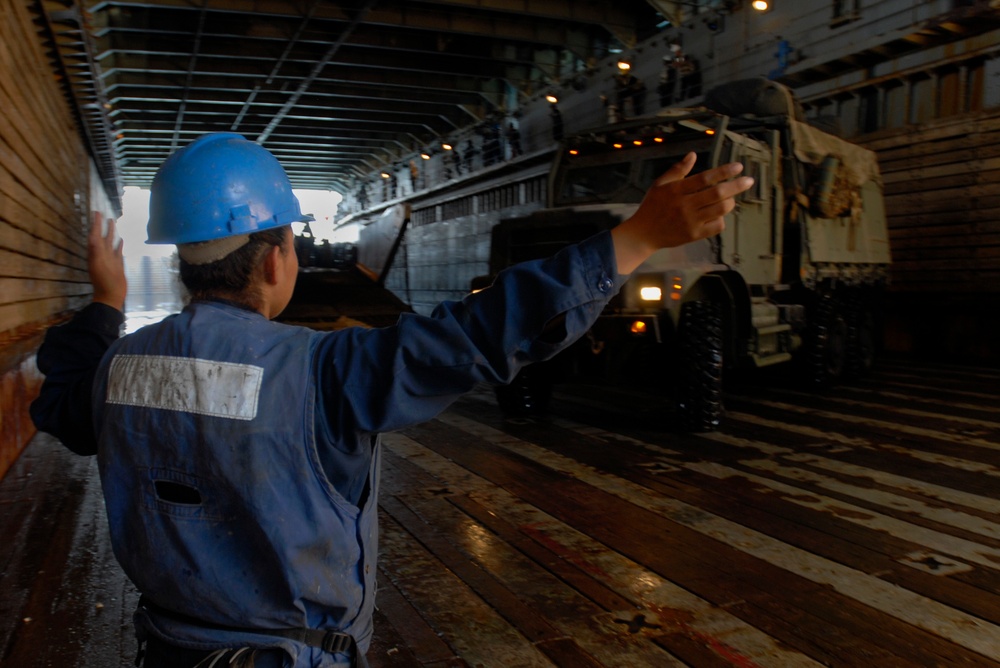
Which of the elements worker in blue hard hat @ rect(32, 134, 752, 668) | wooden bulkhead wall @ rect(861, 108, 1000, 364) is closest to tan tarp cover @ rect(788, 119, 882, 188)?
wooden bulkhead wall @ rect(861, 108, 1000, 364)

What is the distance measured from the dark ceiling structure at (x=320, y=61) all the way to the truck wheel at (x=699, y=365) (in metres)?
9.78

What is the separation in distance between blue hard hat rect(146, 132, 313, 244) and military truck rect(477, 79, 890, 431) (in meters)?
5.21

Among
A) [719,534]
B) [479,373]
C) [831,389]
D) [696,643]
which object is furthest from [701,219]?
[831,389]

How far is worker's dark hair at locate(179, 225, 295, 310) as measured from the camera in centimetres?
153

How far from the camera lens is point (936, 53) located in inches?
483

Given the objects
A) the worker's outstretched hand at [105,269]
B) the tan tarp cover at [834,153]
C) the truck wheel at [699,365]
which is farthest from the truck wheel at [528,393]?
the worker's outstretched hand at [105,269]

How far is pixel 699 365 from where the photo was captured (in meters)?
6.86

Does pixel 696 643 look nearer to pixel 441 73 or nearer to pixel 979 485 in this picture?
pixel 979 485

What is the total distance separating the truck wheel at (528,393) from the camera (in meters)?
7.98

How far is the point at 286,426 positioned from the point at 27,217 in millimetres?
7881

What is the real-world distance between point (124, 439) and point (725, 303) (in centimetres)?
692

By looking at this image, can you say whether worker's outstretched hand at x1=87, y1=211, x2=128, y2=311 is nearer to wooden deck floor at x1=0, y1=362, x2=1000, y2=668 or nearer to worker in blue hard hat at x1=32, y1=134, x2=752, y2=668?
worker in blue hard hat at x1=32, y1=134, x2=752, y2=668

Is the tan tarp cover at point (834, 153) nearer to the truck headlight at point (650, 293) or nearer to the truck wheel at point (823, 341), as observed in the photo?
the truck wheel at point (823, 341)

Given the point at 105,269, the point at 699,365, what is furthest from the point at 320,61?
the point at 105,269
